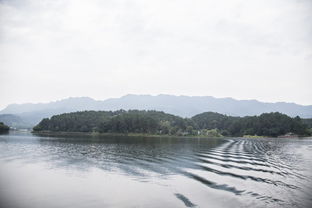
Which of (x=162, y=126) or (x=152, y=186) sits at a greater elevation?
(x=162, y=126)

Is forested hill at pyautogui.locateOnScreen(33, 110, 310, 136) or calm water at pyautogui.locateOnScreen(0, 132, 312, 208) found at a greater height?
forested hill at pyautogui.locateOnScreen(33, 110, 310, 136)

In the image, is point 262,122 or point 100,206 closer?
point 100,206

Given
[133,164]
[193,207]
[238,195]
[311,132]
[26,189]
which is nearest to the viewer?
[193,207]

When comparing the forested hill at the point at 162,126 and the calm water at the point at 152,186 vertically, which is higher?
the forested hill at the point at 162,126

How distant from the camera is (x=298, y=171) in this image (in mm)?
25844

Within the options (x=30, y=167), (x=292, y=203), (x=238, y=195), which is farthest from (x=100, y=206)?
(x=30, y=167)

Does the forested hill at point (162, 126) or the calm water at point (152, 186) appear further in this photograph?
the forested hill at point (162, 126)

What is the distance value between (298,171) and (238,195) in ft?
42.8

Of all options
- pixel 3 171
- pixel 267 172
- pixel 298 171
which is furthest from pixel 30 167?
pixel 298 171

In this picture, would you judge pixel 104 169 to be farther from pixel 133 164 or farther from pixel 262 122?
pixel 262 122

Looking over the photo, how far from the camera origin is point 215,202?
1501 cm

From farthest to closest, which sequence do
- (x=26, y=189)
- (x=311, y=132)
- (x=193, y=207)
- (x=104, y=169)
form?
(x=311, y=132)
(x=104, y=169)
(x=26, y=189)
(x=193, y=207)

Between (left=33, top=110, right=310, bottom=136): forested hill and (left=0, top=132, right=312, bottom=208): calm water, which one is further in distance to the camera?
(left=33, top=110, right=310, bottom=136): forested hill

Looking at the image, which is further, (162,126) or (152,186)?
(162,126)
